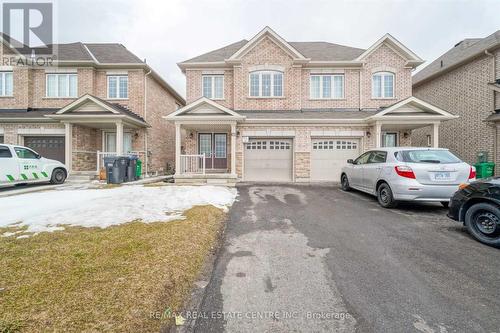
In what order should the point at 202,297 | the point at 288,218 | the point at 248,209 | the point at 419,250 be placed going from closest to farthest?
the point at 202,297, the point at 419,250, the point at 288,218, the point at 248,209

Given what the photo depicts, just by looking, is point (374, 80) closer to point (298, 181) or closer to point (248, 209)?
point (298, 181)

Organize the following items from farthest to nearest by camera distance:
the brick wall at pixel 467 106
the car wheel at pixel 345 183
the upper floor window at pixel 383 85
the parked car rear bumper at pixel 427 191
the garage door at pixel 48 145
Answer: the upper floor window at pixel 383 85 < the garage door at pixel 48 145 < the brick wall at pixel 467 106 < the car wheel at pixel 345 183 < the parked car rear bumper at pixel 427 191

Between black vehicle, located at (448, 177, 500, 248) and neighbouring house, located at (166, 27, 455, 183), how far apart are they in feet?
23.8

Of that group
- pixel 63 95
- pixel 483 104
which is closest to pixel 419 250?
pixel 483 104

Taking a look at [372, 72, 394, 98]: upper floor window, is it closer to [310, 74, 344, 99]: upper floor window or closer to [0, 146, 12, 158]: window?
[310, 74, 344, 99]: upper floor window

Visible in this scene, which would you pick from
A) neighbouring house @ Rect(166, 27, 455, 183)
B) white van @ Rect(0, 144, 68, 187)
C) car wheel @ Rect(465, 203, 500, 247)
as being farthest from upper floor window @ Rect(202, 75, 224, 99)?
car wheel @ Rect(465, 203, 500, 247)

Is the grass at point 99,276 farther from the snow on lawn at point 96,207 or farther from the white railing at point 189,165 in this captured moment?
the white railing at point 189,165

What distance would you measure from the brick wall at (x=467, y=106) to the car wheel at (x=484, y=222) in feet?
37.6

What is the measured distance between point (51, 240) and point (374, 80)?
50.9 feet

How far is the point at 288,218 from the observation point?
5422 mm

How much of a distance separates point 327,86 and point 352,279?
41.1 feet

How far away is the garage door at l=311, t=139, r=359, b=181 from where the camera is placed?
11.8m

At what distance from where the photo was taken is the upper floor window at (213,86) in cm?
1342

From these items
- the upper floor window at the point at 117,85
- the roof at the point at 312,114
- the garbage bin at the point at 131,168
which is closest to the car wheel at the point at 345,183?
the roof at the point at 312,114
